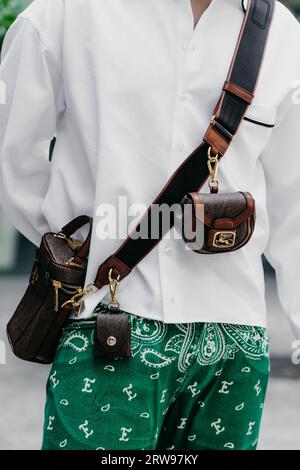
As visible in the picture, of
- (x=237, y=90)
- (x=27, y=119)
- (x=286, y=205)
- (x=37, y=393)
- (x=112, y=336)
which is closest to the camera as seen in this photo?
(x=112, y=336)

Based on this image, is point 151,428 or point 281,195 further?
point 281,195

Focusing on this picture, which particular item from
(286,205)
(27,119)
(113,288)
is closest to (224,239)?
(113,288)

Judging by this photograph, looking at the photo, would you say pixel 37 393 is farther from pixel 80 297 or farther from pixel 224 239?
pixel 224 239

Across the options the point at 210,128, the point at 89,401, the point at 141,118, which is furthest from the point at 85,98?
the point at 89,401

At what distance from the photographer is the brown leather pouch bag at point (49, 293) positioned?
2523mm

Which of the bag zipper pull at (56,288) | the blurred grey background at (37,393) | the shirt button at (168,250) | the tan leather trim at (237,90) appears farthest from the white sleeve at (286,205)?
the blurred grey background at (37,393)

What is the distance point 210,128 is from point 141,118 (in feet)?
0.51

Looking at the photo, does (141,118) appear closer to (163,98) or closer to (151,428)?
(163,98)

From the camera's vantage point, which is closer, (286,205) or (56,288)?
(56,288)

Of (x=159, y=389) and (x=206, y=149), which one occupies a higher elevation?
(x=206, y=149)

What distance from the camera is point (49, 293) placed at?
2568 millimetres

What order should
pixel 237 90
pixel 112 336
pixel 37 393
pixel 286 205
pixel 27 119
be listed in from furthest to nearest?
pixel 37 393, pixel 286 205, pixel 27 119, pixel 237 90, pixel 112 336

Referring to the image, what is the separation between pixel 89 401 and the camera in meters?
2.42

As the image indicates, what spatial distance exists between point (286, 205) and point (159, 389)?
0.63 meters
